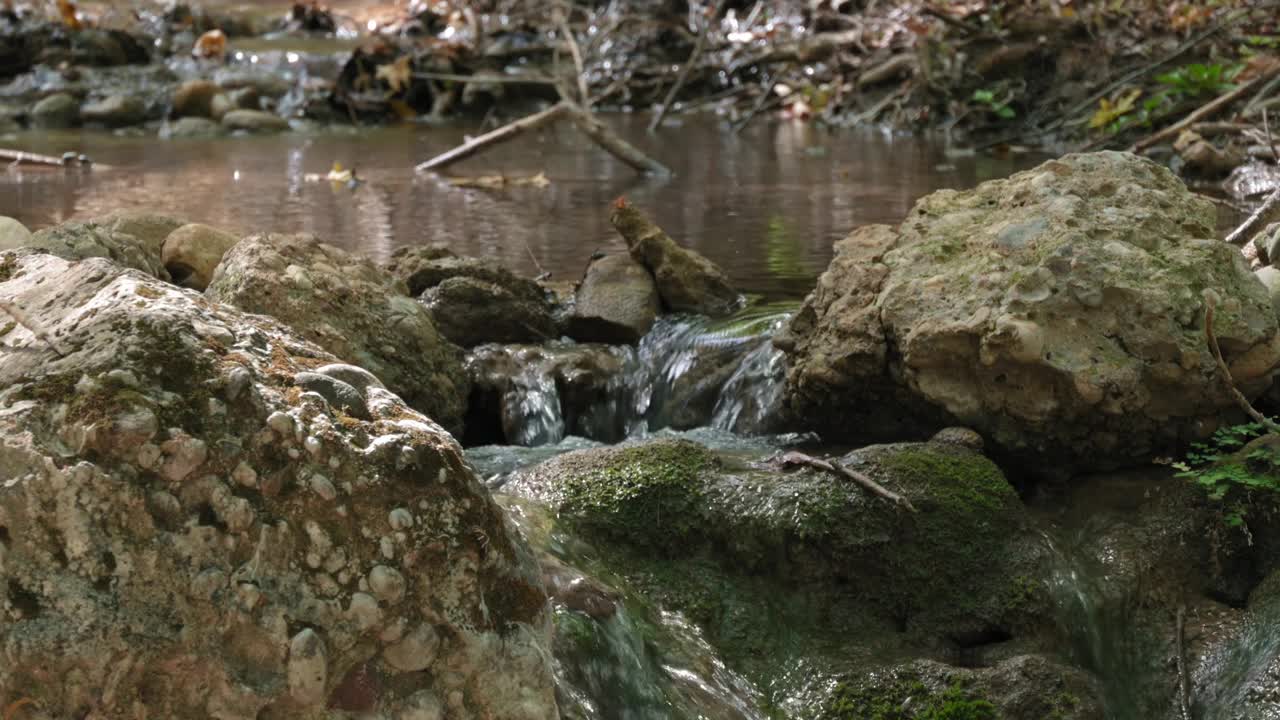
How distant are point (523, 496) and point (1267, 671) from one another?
192 centimetres

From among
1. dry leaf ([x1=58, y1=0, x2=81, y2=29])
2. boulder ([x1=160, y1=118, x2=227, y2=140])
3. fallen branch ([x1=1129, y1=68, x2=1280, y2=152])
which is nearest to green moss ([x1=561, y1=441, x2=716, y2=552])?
fallen branch ([x1=1129, y1=68, x2=1280, y2=152])

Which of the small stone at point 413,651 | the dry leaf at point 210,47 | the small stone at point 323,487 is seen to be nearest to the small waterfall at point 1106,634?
the small stone at point 413,651

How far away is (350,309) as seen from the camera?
4668mm

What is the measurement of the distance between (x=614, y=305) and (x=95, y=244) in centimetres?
212

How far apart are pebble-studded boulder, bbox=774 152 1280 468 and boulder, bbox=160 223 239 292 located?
238 centimetres

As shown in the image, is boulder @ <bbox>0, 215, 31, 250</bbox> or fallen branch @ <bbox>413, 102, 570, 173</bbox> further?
fallen branch @ <bbox>413, 102, 570, 173</bbox>

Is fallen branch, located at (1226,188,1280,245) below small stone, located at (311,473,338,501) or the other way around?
below

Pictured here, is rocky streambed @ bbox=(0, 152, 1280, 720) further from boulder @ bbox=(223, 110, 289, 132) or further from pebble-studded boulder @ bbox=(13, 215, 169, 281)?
boulder @ bbox=(223, 110, 289, 132)

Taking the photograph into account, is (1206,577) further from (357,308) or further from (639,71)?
(639,71)

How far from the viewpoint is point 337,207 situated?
30.9 ft

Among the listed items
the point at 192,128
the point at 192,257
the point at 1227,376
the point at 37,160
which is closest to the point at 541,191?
the point at 37,160

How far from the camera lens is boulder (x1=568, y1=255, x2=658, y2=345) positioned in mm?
5883

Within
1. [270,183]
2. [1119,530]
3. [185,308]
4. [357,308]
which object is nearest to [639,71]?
[270,183]

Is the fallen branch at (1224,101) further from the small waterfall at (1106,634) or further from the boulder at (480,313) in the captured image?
the small waterfall at (1106,634)
